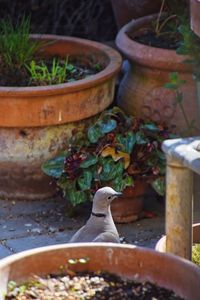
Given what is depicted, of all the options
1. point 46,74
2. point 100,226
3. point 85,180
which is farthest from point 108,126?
point 100,226

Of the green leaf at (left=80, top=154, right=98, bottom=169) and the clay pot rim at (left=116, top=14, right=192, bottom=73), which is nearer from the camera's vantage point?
the green leaf at (left=80, top=154, right=98, bottom=169)

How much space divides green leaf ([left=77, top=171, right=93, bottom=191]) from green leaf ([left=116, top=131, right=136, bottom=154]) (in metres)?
0.22

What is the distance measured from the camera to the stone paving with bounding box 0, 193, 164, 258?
4.67m

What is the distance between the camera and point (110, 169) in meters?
4.76

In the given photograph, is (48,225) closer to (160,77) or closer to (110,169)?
(110,169)

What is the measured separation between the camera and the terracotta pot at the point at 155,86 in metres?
5.12

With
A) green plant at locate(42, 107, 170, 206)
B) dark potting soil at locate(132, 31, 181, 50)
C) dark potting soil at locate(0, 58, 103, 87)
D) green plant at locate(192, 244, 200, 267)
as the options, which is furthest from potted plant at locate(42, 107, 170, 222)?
green plant at locate(192, 244, 200, 267)

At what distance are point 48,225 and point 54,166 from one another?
1.00ft

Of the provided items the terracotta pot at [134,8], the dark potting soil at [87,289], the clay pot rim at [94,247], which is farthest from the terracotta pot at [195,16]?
the terracotta pot at [134,8]

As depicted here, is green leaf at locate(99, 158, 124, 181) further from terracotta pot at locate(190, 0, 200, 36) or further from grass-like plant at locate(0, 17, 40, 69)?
terracotta pot at locate(190, 0, 200, 36)

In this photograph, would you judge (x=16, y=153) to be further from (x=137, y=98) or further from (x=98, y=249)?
(x=98, y=249)

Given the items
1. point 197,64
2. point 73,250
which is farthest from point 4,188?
point 73,250

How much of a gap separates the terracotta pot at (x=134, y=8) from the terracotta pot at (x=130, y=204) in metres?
1.44

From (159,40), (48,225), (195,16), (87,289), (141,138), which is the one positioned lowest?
(48,225)
